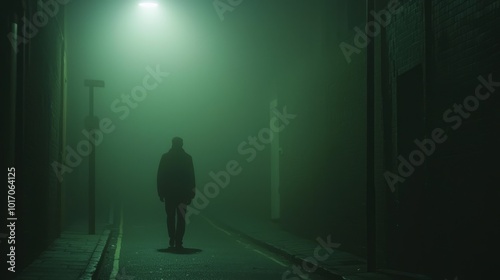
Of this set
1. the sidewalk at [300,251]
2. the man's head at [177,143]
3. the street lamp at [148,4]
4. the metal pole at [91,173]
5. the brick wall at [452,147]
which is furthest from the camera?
the street lamp at [148,4]

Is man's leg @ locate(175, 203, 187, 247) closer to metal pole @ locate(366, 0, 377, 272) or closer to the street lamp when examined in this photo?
metal pole @ locate(366, 0, 377, 272)

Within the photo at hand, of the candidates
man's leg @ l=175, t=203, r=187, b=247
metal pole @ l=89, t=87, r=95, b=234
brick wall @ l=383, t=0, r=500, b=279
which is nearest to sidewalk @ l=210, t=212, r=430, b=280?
brick wall @ l=383, t=0, r=500, b=279

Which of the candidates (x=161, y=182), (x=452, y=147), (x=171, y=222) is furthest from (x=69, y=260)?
(x=452, y=147)

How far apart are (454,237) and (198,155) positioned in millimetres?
31975

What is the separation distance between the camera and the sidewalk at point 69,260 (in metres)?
10.3

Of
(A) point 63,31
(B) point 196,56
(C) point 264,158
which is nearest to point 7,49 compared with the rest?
(A) point 63,31

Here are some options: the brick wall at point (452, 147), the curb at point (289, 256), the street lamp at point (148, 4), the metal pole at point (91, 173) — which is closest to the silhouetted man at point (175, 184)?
the curb at point (289, 256)

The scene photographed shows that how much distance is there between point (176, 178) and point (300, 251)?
320cm

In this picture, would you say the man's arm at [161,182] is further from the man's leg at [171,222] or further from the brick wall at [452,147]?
the brick wall at [452,147]

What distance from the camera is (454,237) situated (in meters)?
9.58

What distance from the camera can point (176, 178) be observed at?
1571 centimetres

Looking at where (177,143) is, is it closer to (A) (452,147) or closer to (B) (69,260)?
(B) (69,260)

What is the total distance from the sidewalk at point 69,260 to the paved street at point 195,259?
300 mm

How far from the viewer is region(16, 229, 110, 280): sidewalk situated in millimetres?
10320
